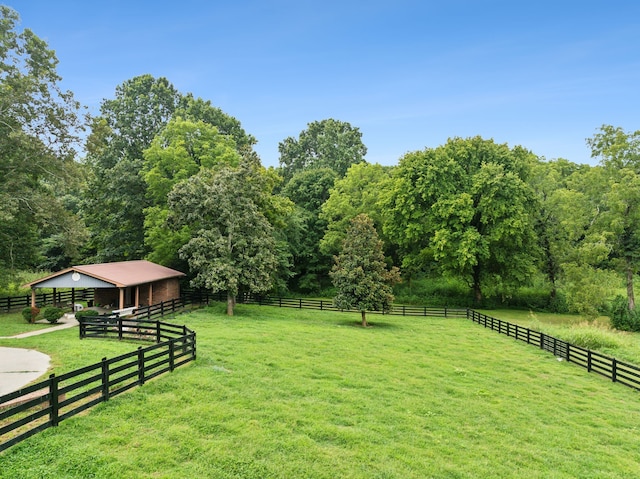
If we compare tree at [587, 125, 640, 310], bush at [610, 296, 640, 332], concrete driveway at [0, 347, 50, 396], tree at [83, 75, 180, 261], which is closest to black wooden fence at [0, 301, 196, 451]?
concrete driveway at [0, 347, 50, 396]

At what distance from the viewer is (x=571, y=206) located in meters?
33.0

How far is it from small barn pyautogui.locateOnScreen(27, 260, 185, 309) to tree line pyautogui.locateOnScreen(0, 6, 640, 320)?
A: 9.85 ft

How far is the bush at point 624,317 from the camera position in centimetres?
2875

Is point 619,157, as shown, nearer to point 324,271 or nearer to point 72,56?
point 324,271

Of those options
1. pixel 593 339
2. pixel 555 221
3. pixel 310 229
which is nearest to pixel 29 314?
pixel 310 229

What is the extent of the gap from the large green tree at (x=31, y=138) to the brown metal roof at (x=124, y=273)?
3.95 metres

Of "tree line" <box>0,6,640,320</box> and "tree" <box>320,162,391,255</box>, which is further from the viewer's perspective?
"tree" <box>320,162,391,255</box>

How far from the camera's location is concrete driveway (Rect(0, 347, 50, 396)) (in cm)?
986

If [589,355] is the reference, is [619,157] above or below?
above

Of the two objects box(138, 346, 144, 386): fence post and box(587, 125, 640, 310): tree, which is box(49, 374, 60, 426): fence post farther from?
box(587, 125, 640, 310): tree

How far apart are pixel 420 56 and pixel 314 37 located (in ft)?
26.7

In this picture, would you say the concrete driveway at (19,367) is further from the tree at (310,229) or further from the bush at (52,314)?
the tree at (310,229)

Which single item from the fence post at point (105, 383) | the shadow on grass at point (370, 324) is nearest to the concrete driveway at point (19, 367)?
the fence post at point (105, 383)

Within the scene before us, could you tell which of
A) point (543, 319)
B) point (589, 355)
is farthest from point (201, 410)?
point (543, 319)
